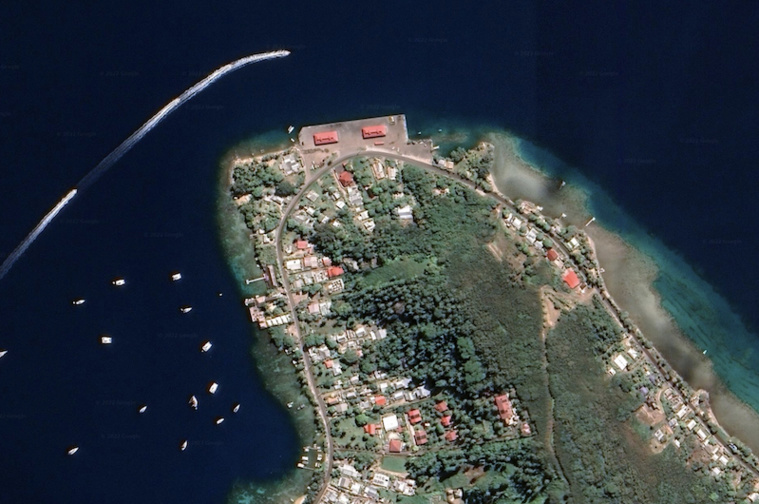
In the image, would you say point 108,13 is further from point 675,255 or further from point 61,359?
point 675,255

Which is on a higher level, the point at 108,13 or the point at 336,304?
the point at 108,13

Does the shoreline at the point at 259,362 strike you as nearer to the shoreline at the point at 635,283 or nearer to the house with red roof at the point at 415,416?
the house with red roof at the point at 415,416

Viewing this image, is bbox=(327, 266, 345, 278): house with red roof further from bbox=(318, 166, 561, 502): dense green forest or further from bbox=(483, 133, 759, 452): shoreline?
bbox=(483, 133, 759, 452): shoreline

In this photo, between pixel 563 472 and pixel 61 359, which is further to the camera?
pixel 61 359

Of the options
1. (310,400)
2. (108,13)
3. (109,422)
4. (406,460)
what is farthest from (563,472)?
(108,13)

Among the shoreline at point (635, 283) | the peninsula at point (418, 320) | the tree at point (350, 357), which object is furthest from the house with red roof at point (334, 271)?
the shoreline at point (635, 283)

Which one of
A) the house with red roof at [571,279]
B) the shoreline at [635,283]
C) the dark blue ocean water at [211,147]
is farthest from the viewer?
the shoreline at [635,283]
